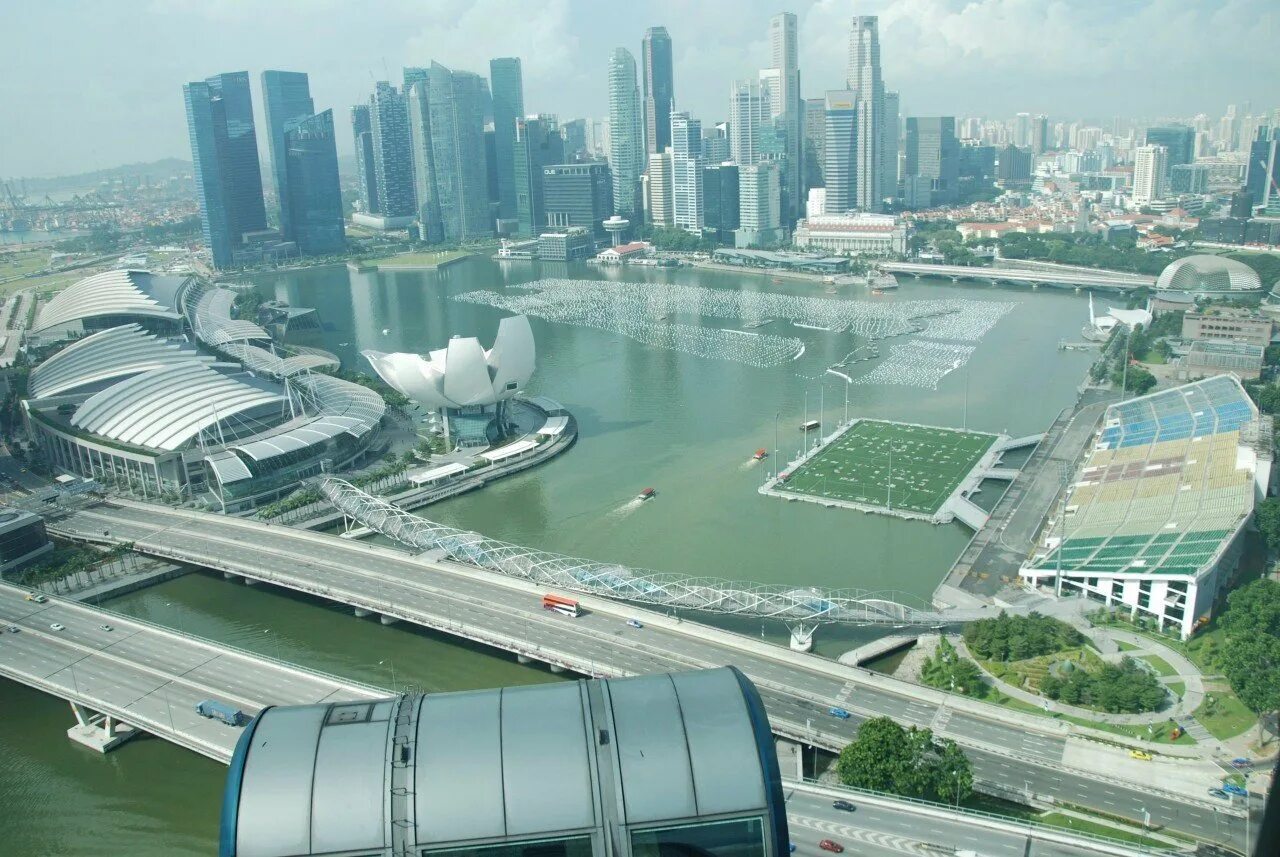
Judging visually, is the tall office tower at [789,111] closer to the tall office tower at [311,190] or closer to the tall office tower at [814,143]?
the tall office tower at [814,143]

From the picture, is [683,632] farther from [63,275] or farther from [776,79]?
[776,79]

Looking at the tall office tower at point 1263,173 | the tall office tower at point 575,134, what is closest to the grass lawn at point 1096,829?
the tall office tower at point 1263,173

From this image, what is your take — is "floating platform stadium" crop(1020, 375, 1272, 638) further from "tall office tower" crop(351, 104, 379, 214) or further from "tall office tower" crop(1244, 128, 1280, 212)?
"tall office tower" crop(351, 104, 379, 214)

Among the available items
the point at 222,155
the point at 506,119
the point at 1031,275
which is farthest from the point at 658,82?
the point at 1031,275

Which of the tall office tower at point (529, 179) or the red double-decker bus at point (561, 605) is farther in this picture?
the tall office tower at point (529, 179)

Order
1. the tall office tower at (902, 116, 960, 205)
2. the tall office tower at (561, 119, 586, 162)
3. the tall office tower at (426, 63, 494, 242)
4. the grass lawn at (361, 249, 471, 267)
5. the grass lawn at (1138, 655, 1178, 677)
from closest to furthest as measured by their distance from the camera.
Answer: the grass lawn at (1138, 655, 1178, 677) < the grass lawn at (361, 249, 471, 267) < the tall office tower at (426, 63, 494, 242) < the tall office tower at (902, 116, 960, 205) < the tall office tower at (561, 119, 586, 162)

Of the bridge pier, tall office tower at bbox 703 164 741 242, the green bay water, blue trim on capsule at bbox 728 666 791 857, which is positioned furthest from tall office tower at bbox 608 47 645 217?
blue trim on capsule at bbox 728 666 791 857
